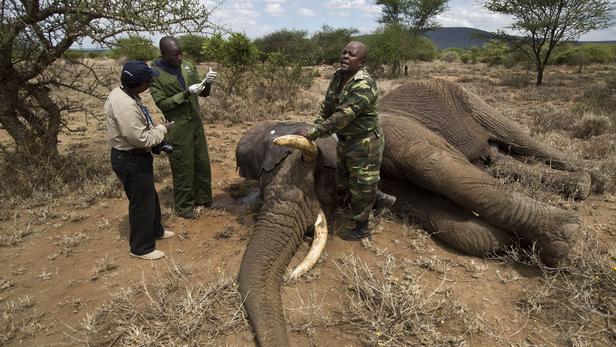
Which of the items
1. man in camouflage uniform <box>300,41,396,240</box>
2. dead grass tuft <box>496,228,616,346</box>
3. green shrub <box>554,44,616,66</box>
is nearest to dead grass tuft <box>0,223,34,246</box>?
man in camouflage uniform <box>300,41,396,240</box>

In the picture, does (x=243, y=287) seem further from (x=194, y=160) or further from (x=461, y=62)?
(x=461, y=62)

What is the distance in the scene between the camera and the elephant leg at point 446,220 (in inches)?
133

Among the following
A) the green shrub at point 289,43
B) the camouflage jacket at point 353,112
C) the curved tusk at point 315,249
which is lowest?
the curved tusk at point 315,249

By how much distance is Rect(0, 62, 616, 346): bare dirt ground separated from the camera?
2.54 m

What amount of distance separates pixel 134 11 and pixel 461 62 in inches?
1374

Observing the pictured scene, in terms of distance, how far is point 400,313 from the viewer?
256cm

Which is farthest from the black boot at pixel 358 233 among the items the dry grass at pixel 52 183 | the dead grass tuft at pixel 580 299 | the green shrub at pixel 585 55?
the green shrub at pixel 585 55

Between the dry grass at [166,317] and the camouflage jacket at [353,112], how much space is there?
4.91ft

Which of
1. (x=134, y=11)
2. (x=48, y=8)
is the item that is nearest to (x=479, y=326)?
(x=134, y=11)

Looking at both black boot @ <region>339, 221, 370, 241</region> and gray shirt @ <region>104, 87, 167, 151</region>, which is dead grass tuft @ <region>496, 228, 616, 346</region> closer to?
black boot @ <region>339, 221, 370, 241</region>

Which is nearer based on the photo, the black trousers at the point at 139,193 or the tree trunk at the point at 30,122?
the black trousers at the point at 139,193

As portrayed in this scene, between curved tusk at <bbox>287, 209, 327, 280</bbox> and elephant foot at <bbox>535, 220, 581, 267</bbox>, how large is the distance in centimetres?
183

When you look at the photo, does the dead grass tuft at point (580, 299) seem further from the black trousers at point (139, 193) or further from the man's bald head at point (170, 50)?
the man's bald head at point (170, 50)

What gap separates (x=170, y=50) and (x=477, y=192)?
11.0ft
